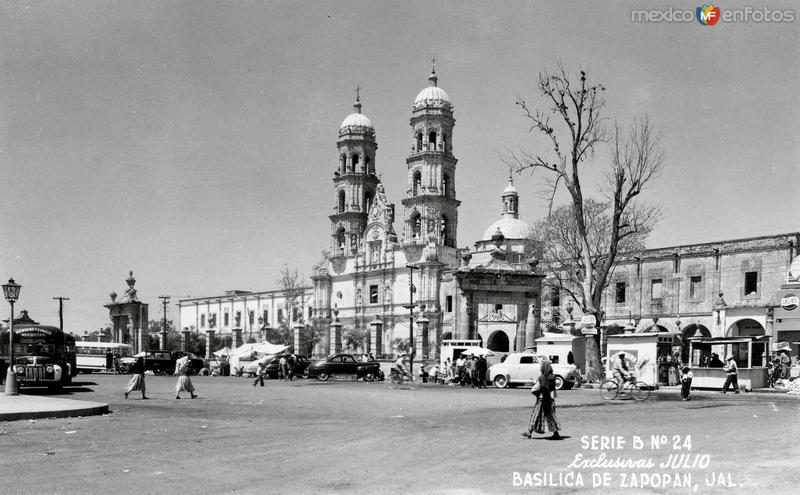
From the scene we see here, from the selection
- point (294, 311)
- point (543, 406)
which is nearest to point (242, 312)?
point (294, 311)

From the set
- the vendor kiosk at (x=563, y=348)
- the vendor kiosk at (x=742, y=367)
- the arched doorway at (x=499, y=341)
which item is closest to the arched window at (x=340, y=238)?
the arched doorway at (x=499, y=341)

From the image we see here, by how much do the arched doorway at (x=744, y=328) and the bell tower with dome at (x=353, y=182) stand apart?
4719 centimetres

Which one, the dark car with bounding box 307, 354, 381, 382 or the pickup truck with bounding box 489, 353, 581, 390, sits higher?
the pickup truck with bounding box 489, 353, 581, 390

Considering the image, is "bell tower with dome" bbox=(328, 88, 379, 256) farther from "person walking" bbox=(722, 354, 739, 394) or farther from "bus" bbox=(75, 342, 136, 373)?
"person walking" bbox=(722, 354, 739, 394)

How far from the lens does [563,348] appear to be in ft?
110

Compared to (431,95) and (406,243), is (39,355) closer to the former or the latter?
(406,243)

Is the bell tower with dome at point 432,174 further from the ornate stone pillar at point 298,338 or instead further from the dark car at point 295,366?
the dark car at point 295,366

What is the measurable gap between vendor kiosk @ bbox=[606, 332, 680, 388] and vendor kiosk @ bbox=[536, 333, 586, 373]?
17.1ft

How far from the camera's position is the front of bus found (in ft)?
80.9

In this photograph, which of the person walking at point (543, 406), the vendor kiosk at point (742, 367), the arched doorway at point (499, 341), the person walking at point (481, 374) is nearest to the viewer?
the person walking at point (543, 406)

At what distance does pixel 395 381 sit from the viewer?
98.9ft

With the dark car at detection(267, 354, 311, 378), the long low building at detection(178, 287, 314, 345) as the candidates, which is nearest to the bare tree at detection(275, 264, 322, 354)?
the long low building at detection(178, 287, 314, 345)

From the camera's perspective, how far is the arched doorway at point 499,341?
72.8 metres

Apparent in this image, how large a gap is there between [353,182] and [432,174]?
1252 centimetres
